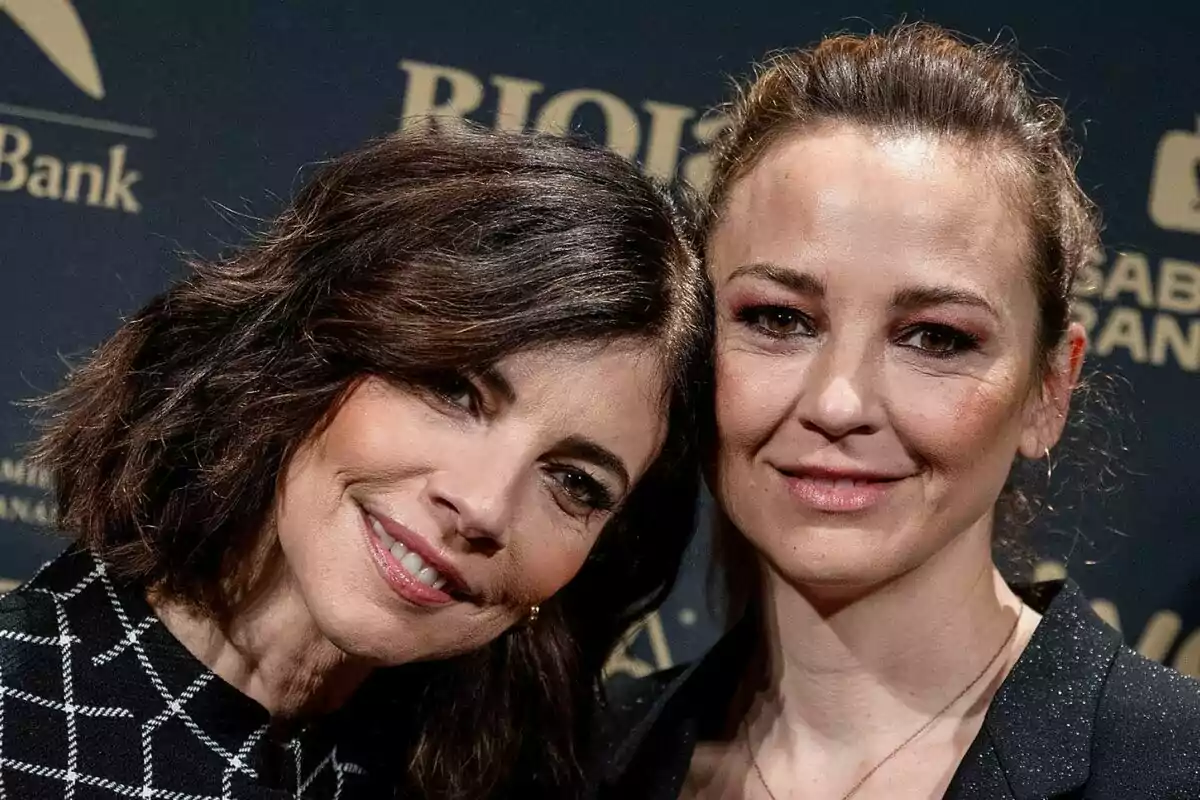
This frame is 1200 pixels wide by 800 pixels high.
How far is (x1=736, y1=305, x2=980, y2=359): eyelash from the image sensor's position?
68.1 inches

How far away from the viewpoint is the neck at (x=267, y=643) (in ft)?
5.66

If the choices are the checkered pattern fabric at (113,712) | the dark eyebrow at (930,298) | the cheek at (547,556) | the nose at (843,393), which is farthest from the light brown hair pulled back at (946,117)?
the checkered pattern fabric at (113,712)

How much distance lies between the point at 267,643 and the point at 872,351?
30.7 inches

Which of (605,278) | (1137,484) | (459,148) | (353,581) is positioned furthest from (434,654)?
(1137,484)

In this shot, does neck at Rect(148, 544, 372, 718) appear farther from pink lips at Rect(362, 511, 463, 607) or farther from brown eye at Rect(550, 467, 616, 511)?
brown eye at Rect(550, 467, 616, 511)

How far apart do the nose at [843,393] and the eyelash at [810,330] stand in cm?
5

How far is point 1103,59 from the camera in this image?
2410mm

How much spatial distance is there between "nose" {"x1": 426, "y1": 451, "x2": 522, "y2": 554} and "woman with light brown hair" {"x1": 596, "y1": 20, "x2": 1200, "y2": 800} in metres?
0.35

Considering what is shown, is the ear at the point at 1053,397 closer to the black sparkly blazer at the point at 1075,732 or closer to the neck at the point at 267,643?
the black sparkly blazer at the point at 1075,732

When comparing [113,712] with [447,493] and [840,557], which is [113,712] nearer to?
[447,493]

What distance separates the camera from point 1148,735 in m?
1.71

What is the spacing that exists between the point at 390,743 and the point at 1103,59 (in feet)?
5.07

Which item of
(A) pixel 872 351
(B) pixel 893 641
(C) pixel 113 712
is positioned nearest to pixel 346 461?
(C) pixel 113 712

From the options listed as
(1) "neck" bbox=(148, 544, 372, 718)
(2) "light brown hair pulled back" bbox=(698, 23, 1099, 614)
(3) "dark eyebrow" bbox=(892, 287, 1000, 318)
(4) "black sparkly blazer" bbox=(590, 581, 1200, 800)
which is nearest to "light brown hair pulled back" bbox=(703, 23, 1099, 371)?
(2) "light brown hair pulled back" bbox=(698, 23, 1099, 614)
